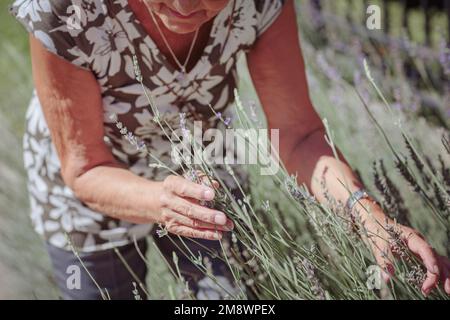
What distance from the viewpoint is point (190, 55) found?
5.66ft

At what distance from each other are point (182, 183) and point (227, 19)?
51cm

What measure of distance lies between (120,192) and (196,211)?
0.26 m

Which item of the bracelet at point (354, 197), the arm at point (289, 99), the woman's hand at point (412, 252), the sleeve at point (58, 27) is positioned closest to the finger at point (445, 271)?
the woman's hand at point (412, 252)

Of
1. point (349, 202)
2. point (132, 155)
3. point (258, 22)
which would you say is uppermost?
point (258, 22)

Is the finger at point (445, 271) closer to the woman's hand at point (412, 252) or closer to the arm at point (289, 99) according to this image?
the woman's hand at point (412, 252)

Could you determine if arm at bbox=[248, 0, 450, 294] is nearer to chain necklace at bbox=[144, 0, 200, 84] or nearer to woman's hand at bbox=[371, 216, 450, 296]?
chain necklace at bbox=[144, 0, 200, 84]

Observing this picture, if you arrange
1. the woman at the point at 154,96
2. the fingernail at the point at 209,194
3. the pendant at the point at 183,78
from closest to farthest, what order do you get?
the fingernail at the point at 209,194 → the woman at the point at 154,96 → the pendant at the point at 183,78

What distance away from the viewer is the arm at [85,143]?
5.01ft

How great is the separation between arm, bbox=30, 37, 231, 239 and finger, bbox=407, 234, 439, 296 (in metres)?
0.46

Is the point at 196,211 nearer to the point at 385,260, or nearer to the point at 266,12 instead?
the point at 385,260

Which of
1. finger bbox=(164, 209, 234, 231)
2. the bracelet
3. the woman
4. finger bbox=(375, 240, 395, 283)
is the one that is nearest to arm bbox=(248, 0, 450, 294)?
the woman

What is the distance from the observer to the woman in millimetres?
1474
